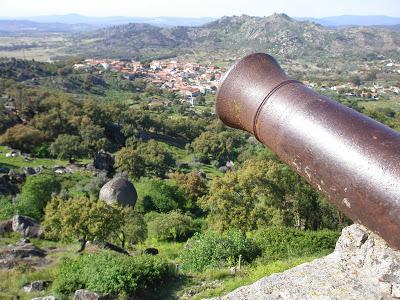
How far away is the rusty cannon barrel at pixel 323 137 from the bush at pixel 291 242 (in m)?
6.49

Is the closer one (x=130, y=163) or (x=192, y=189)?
(x=192, y=189)

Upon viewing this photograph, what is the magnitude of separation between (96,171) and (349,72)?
138072 mm

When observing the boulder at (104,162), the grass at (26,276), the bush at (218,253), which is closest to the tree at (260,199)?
the bush at (218,253)

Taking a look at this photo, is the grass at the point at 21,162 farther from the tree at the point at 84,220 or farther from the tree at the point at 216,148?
the tree at the point at 84,220

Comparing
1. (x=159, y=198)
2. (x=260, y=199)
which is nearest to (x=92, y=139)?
(x=159, y=198)

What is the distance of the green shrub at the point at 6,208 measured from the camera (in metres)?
20.8

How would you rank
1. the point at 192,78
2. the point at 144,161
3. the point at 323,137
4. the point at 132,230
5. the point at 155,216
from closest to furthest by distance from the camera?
1. the point at 323,137
2. the point at 132,230
3. the point at 155,216
4. the point at 144,161
5. the point at 192,78

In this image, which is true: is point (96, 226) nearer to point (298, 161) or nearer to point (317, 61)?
point (298, 161)

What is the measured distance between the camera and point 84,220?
14023 millimetres

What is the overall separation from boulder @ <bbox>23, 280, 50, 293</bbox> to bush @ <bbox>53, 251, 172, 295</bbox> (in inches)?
27.5

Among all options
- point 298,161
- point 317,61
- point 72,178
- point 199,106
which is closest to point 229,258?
point 298,161

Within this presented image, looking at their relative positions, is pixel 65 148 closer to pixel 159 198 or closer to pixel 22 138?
pixel 22 138

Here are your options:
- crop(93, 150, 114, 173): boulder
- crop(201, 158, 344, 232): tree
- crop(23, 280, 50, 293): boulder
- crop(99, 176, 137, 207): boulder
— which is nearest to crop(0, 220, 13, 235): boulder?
crop(99, 176, 137, 207): boulder

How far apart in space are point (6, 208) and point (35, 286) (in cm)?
1295
